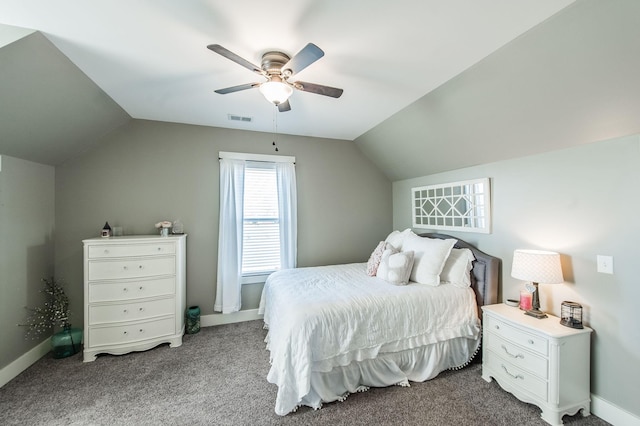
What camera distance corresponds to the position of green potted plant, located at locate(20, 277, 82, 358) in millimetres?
2598

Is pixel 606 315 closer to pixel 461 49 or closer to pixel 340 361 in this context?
pixel 340 361

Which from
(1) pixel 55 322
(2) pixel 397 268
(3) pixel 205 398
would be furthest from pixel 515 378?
(1) pixel 55 322

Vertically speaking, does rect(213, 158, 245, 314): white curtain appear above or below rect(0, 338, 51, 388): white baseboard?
above

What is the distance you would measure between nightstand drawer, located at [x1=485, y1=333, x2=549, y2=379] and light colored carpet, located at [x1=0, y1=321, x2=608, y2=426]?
0.29 meters

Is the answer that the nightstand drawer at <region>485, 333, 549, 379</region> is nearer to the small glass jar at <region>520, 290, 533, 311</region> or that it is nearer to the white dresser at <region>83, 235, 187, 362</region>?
the small glass jar at <region>520, 290, 533, 311</region>

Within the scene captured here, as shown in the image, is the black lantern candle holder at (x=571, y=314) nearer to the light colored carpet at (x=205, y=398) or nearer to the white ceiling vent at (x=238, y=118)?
the light colored carpet at (x=205, y=398)

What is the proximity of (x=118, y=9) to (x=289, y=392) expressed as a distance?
264 centimetres

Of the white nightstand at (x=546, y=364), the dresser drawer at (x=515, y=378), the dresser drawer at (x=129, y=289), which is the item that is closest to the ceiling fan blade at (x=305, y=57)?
the white nightstand at (x=546, y=364)

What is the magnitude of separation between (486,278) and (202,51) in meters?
3.19

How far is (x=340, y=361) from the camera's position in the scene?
79.1 inches

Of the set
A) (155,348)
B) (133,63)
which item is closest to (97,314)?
(155,348)

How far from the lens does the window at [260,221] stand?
357 cm

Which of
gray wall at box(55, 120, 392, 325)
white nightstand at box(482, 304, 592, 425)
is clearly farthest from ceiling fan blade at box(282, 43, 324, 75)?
white nightstand at box(482, 304, 592, 425)

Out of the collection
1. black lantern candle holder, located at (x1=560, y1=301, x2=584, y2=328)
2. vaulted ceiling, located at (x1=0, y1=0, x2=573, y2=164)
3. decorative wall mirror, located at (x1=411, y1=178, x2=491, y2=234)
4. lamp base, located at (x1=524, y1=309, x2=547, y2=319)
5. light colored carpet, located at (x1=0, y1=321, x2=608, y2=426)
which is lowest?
light colored carpet, located at (x1=0, y1=321, x2=608, y2=426)
